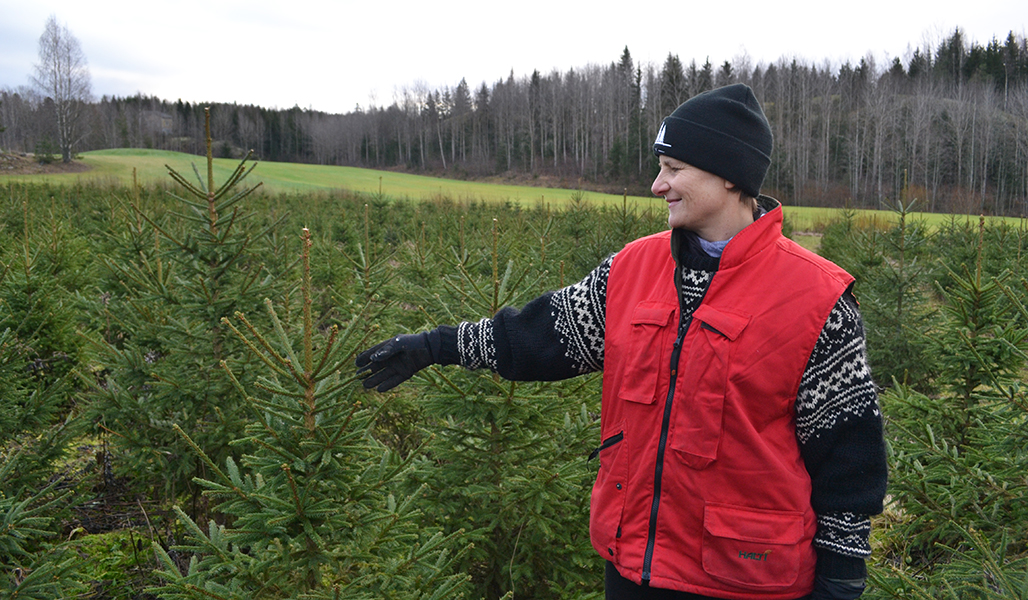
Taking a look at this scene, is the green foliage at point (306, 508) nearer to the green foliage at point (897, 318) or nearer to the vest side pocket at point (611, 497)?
the vest side pocket at point (611, 497)

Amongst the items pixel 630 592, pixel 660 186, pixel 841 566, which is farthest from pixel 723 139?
pixel 630 592

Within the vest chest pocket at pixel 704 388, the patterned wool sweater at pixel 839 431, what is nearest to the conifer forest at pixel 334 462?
the patterned wool sweater at pixel 839 431

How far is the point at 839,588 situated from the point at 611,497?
0.69 metres

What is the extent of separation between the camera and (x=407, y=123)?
284ft

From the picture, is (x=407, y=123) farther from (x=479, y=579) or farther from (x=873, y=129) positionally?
(x=479, y=579)

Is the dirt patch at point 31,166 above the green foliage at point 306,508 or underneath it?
above

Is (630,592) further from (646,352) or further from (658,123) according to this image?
(658,123)

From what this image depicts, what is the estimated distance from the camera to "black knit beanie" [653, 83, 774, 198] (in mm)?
1938

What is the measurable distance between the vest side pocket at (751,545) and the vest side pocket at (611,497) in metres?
0.28

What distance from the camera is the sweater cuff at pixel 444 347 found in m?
2.40

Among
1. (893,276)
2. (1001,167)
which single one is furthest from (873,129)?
(893,276)

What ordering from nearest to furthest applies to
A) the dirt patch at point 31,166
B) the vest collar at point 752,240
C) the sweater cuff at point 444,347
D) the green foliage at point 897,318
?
the vest collar at point 752,240, the sweater cuff at point 444,347, the green foliage at point 897,318, the dirt patch at point 31,166

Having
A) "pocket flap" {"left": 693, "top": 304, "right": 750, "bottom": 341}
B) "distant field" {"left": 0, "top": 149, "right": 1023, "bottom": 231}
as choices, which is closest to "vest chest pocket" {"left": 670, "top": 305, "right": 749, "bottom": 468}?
"pocket flap" {"left": 693, "top": 304, "right": 750, "bottom": 341}

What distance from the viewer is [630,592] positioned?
199cm
